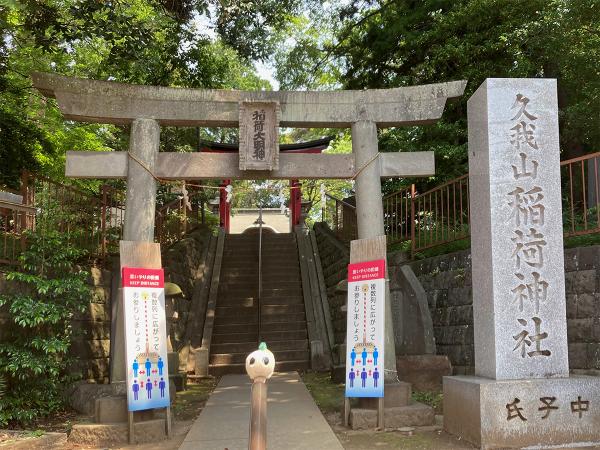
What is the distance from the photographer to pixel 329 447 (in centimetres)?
552

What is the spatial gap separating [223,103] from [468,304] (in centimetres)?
482

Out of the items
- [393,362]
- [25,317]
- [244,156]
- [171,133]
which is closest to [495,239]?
[393,362]

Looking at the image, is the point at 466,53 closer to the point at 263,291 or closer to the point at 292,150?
the point at 263,291

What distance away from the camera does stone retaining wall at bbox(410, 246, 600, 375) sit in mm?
6137

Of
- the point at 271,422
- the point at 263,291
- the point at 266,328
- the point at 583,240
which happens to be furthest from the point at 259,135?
the point at 263,291

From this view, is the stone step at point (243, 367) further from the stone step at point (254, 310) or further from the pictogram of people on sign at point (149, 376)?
the pictogram of people on sign at point (149, 376)

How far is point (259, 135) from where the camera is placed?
7.46 m

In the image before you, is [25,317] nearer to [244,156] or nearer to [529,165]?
[244,156]

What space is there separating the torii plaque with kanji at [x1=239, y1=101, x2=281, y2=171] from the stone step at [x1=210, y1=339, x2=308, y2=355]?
5.33 meters

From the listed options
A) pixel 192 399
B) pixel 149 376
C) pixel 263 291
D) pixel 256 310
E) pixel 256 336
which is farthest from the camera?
pixel 263 291

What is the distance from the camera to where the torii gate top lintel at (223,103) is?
7156 mm

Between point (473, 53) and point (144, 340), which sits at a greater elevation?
point (473, 53)

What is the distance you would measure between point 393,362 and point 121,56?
695 cm

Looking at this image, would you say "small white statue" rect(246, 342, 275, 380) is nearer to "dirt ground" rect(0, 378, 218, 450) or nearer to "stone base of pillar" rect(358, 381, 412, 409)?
"dirt ground" rect(0, 378, 218, 450)
